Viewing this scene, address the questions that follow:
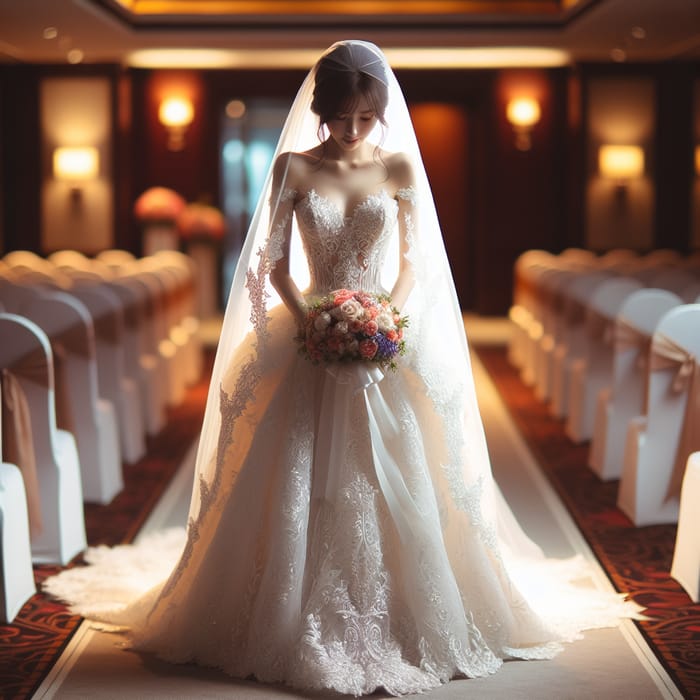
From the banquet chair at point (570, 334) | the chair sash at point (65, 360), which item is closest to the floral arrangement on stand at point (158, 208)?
the banquet chair at point (570, 334)

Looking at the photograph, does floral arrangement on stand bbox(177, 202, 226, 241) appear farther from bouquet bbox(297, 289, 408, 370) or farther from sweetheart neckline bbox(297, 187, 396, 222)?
bouquet bbox(297, 289, 408, 370)

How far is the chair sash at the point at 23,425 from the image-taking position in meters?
4.87

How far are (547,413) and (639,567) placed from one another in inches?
152

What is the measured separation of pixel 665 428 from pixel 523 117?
31.9ft

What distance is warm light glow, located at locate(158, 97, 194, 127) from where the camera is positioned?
1450cm

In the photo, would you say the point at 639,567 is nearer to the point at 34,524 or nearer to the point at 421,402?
the point at 421,402

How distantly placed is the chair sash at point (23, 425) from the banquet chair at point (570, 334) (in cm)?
412

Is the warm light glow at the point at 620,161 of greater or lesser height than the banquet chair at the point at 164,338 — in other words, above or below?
above

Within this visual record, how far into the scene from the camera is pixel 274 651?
359 cm

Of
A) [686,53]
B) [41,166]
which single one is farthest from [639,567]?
[41,166]

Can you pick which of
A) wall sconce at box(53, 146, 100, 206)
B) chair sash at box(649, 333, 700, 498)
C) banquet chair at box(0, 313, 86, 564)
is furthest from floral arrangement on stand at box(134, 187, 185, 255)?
chair sash at box(649, 333, 700, 498)

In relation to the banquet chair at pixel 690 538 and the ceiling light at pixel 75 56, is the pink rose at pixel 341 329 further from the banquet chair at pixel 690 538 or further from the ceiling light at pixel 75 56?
the ceiling light at pixel 75 56

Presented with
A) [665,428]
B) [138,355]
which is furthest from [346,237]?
[138,355]

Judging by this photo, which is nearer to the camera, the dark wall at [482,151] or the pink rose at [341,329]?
the pink rose at [341,329]
